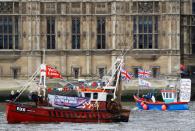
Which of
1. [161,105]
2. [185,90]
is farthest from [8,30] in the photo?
[185,90]

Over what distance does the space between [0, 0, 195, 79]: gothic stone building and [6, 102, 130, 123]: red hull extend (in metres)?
37.5

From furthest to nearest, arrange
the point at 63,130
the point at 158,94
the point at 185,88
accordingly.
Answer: the point at 158,94, the point at 185,88, the point at 63,130

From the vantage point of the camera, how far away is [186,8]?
154250 mm

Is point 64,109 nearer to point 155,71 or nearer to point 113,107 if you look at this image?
point 113,107

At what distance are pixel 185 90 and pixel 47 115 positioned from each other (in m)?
28.1

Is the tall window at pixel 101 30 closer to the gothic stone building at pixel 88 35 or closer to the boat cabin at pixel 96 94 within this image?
the gothic stone building at pixel 88 35

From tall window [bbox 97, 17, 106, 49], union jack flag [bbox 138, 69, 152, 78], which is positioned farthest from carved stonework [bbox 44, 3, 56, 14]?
union jack flag [bbox 138, 69, 152, 78]

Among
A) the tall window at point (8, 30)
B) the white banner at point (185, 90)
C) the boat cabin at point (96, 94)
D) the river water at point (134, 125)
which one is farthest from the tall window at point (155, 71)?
the boat cabin at point (96, 94)

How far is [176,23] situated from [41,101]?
4035cm

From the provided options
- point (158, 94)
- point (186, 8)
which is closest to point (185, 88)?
point (158, 94)

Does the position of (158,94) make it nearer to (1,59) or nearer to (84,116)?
(1,59)

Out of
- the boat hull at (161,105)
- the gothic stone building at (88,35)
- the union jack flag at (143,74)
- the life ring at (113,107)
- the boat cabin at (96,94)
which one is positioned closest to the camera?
the life ring at (113,107)

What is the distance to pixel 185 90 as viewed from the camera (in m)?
136

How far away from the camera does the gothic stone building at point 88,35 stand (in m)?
151
